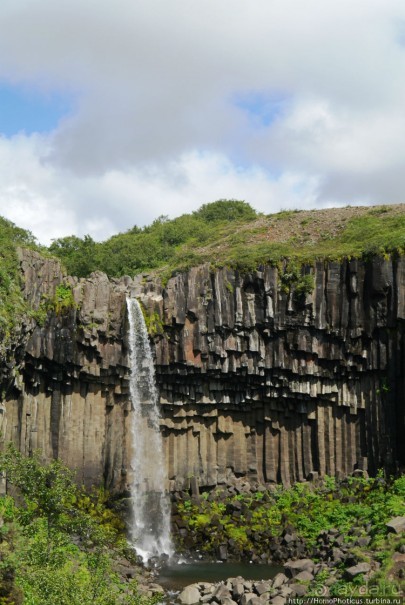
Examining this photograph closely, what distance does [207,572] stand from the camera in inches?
1108

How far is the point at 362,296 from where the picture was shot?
32.4 metres

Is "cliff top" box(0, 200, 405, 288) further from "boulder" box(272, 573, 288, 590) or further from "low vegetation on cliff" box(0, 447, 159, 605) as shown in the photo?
"boulder" box(272, 573, 288, 590)

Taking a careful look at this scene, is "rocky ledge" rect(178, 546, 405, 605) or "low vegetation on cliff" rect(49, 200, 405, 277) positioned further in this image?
"low vegetation on cliff" rect(49, 200, 405, 277)

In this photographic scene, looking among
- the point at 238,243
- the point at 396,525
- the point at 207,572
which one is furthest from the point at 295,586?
the point at 238,243

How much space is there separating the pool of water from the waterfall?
3549 mm

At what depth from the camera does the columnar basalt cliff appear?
3138cm

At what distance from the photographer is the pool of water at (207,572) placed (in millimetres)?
27109

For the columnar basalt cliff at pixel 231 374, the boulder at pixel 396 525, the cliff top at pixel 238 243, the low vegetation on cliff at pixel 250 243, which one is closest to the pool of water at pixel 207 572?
the columnar basalt cliff at pixel 231 374

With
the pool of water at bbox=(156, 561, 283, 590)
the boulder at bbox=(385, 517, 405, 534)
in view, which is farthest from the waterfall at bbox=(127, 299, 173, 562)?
the boulder at bbox=(385, 517, 405, 534)

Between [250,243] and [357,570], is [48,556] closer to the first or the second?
[357,570]

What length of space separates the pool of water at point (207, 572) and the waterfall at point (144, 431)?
140 inches

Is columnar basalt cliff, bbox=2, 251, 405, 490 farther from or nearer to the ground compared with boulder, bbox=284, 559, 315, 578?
farther from the ground

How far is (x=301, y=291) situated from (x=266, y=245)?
15.5ft

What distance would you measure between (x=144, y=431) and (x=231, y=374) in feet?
13.8
